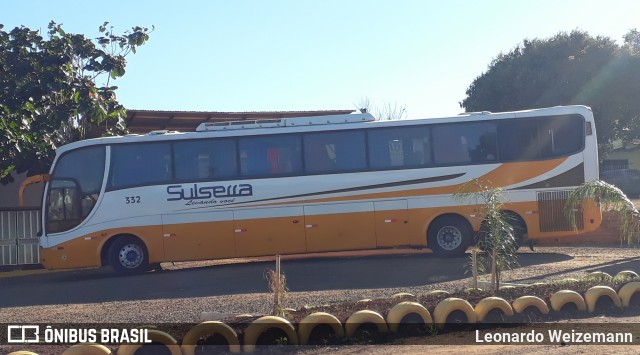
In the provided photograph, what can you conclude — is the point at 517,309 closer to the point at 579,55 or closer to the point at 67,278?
the point at 67,278

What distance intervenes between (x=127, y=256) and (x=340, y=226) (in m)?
5.01

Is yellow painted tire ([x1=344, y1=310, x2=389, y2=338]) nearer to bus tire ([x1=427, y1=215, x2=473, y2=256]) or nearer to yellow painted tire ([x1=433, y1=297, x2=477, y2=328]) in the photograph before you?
yellow painted tire ([x1=433, y1=297, x2=477, y2=328])

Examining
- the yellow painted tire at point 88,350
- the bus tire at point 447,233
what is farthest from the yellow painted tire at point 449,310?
the bus tire at point 447,233

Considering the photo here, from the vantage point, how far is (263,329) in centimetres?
902

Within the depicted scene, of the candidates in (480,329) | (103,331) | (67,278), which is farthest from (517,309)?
(67,278)

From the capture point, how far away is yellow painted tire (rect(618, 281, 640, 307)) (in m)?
11.0

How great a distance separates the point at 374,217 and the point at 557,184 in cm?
434

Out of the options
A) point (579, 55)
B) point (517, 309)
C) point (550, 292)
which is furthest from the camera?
point (579, 55)

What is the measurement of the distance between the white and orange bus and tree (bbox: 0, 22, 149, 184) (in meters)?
1.45

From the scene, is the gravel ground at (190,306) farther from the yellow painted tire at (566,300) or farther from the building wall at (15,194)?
the building wall at (15,194)

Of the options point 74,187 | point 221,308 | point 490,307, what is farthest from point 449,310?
point 74,187

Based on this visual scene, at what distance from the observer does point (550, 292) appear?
1168cm

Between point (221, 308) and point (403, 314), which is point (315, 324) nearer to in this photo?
point (403, 314)

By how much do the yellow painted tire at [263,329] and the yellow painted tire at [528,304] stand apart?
3.06 metres
